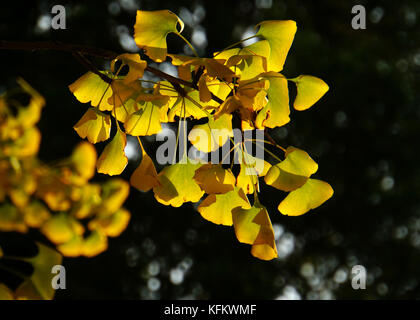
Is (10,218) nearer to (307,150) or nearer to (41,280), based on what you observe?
(41,280)

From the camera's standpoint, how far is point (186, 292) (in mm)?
3117

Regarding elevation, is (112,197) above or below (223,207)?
above

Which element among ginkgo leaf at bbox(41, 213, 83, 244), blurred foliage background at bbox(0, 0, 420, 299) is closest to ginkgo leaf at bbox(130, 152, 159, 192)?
ginkgo leaf at bbox(41, 213, 83, 244)

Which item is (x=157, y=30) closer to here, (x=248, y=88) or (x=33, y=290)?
(x=248, y=88)

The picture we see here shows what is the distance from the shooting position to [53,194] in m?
2.00

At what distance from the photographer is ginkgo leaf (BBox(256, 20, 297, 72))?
0.58 m

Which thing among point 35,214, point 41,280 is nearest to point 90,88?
point 41,280

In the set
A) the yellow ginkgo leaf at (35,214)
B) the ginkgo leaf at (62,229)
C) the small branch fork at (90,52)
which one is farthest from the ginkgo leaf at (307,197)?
the yellow ginkgo leaf at (35,214)

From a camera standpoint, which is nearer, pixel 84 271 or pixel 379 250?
pixel 84 271

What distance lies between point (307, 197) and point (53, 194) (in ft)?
5.17

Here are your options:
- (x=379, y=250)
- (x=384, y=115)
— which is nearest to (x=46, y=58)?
(x=384, y=115)

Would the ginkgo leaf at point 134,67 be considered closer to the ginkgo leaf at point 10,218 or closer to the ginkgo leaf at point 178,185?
the ginkgo leaf at point 178,185

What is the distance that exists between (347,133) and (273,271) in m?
0.98

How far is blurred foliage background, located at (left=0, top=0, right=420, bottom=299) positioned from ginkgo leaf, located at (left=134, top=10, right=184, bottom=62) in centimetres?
230
